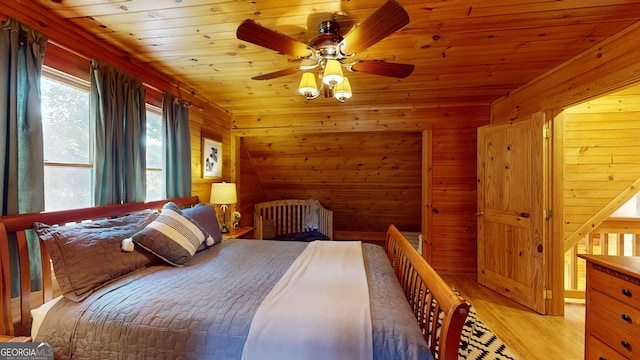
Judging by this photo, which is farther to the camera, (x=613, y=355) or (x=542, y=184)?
(x=542, y=184)

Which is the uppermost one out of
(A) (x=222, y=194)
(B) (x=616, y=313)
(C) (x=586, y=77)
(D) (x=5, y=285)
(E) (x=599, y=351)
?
(C) (x=586, y=77)

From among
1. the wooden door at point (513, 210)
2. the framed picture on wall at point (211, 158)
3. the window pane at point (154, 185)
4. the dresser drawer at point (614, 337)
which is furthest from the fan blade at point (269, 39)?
the wooden door at point (513, 210)

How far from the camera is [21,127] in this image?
4.72 feet

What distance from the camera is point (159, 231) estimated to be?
6.07 ft

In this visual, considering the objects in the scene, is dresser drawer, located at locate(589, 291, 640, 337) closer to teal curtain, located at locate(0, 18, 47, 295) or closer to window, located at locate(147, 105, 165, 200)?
teal curtain, located at locate(0, 18, 47, 295)

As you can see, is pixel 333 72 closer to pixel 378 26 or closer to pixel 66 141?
pixel 378 26

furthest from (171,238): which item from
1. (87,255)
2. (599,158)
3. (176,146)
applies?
(599,158)

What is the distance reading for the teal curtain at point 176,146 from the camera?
102 inches

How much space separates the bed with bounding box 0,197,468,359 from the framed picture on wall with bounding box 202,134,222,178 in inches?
60.1

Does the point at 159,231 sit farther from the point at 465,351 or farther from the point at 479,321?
the point at 479,321

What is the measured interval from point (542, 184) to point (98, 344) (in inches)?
144

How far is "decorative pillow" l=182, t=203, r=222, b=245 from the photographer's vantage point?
2.33 m

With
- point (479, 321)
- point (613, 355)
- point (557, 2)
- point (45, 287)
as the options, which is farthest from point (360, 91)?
point (45, 287)

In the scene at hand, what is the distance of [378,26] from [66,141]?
7.23 feet
